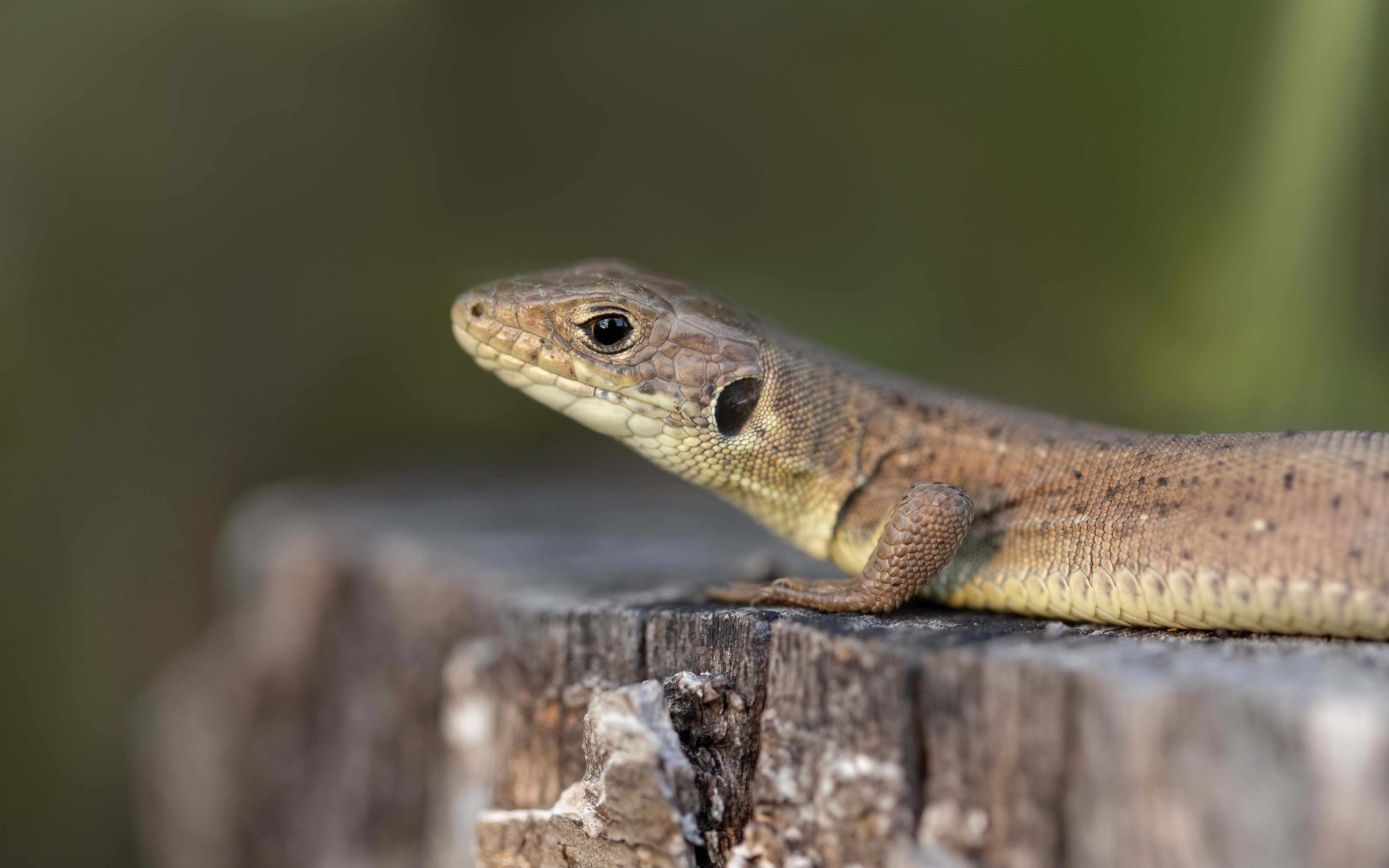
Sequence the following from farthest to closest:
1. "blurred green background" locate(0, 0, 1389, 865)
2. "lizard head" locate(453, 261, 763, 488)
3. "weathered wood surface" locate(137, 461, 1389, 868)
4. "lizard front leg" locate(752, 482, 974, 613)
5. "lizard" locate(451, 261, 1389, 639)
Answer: "blurred green background" locate(0, 0, 1389, 865), "lizard head" locate(453, 261, 763, 488), "lizard front leg" locate(752, 482, 974, 613), "lizard" locate(451, 261, 1389, 639), "weathered wood surface" locate(137, 461, 1389, 868)

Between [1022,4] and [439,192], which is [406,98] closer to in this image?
[439,192]

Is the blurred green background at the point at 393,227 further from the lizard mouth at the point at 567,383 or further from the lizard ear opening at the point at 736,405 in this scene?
the lizard mouth at the point at 567,383

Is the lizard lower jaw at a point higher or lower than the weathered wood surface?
higher

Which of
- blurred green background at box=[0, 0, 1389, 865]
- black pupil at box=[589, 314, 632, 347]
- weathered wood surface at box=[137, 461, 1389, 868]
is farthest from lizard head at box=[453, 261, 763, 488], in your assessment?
blurred green background at box=[0, 0, 1389, 865]

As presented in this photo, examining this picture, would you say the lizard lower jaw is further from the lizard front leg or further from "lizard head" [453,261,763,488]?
the lizard front leg

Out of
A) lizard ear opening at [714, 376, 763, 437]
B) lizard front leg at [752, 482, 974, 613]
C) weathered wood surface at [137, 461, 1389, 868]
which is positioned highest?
lizard ear opening at [714, 376, 763, 437]

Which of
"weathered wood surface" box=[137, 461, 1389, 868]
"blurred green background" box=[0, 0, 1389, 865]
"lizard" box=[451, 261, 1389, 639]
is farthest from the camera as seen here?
"blurred green background" box=[0, 0, 1389, 865]

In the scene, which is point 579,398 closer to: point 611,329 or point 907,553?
point 611,329

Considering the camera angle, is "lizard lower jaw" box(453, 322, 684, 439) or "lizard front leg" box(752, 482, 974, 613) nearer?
"lizard front leg" box(752, 482, 974, 613)
